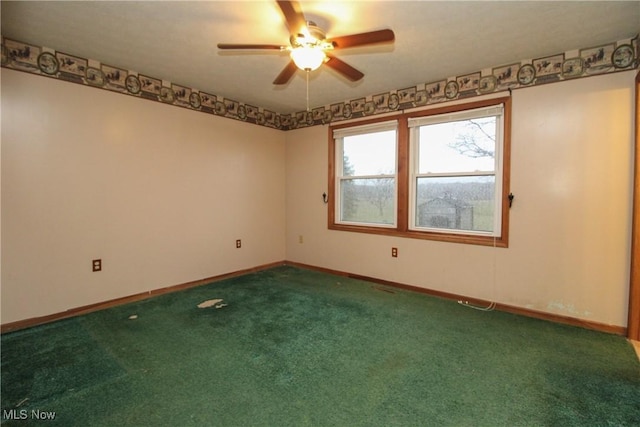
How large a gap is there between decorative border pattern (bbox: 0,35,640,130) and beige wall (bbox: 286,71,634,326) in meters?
0.13

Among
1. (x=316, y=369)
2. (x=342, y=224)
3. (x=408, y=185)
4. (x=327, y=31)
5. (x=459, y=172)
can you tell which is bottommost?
(x=316, y=369)

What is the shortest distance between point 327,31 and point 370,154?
1.96 metres

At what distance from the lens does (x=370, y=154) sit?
4109mm

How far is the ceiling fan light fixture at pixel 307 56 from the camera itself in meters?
2.00

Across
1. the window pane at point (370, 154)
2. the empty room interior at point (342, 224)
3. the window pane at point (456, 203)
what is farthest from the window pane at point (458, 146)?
the window pane at point (370, 154)

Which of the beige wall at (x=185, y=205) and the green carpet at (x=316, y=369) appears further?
the beige wall at (x=185, y=205)

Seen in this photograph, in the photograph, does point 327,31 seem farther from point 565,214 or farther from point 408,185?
point 565,214

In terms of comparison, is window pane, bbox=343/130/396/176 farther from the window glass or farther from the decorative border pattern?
the decorative border pattern

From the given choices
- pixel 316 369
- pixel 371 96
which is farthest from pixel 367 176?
pixel 316 369

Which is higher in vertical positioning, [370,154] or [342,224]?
[370,154]

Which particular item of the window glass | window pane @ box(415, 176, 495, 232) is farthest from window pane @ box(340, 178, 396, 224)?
window pane @ box(415, 176, 495, 232)

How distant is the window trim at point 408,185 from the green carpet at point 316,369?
77 cm

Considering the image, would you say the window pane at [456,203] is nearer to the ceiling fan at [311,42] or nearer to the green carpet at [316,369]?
the green carpet at [316,369]

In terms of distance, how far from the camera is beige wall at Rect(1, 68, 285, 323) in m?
2.60
